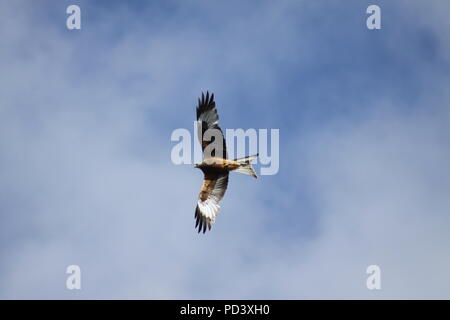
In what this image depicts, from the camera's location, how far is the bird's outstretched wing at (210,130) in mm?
20188

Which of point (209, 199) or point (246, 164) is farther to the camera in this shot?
point (209, 199)

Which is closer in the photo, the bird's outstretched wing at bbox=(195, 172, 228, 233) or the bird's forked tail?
the bird's forked tail

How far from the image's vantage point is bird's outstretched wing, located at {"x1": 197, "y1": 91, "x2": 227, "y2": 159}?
2019cm

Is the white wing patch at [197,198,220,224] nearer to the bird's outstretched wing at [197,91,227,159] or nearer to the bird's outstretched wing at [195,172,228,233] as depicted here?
the bird's outstretched wing at [195,172,228,233]

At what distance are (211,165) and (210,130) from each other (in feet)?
3.84

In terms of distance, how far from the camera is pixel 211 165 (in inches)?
806

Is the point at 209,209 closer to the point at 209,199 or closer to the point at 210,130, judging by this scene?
the point at 209,199

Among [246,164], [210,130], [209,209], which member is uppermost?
[210,130]

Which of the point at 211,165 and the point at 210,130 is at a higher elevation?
the point at 210,130

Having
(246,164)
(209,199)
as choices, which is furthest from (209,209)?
(246,164)

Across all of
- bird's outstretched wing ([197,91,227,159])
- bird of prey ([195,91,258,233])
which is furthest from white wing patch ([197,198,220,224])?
bird's outstretched wing ([197,91,227,159])

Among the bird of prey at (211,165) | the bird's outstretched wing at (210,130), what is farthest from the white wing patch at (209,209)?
the bird's outstretched wing at (210,130)
